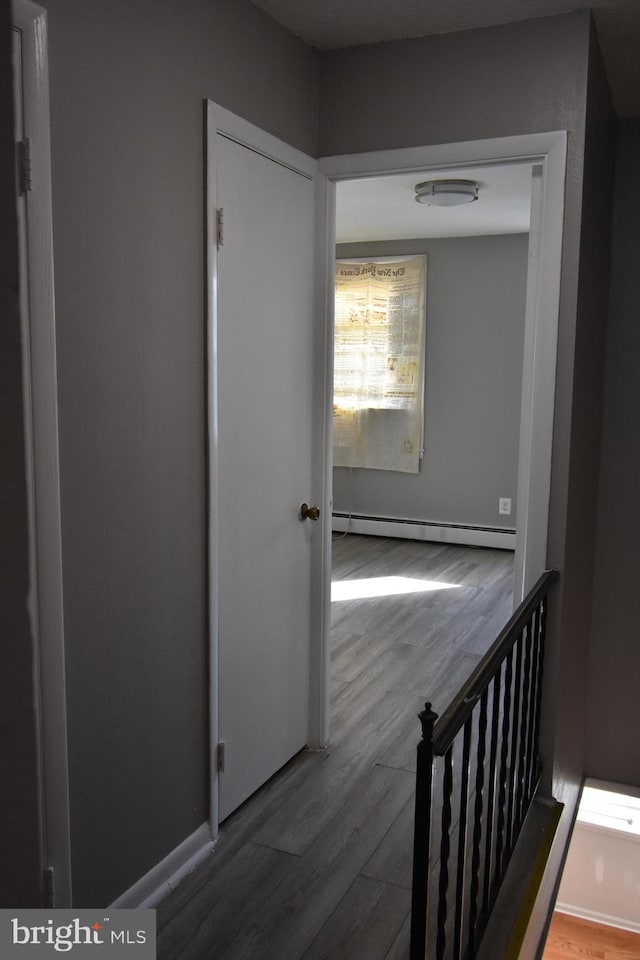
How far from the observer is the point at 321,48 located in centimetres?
267

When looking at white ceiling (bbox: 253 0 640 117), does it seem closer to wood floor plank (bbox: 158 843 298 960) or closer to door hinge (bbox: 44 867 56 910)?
door hinge (bbox: 44 867 56 910)

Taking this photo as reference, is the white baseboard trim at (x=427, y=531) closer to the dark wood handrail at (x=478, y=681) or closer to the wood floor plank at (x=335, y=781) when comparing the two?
the wood floor plank at (x=335, y=781)

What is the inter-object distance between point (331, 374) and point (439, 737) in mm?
1657

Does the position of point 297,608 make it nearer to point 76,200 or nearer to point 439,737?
point 439,737

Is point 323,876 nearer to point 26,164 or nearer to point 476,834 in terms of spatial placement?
point 476,834

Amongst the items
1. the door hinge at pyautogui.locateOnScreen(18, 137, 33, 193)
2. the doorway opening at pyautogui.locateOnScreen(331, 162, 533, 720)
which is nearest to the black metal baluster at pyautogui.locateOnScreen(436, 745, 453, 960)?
the door hinge at pyautogui.locateOnScreen(18, 137, 33, 193)

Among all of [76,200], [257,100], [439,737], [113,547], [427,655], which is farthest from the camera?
[427,655]

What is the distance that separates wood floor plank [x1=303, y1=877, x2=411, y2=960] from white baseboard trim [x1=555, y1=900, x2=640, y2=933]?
2467mm

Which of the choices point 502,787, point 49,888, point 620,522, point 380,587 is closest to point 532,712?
point 502,787

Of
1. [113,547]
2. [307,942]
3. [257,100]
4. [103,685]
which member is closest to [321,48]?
[257,100]

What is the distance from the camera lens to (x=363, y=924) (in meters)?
2.06

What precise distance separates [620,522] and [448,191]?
7.19 ft

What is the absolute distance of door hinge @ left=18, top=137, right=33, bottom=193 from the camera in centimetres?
152

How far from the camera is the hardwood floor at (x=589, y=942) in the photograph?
398cm
